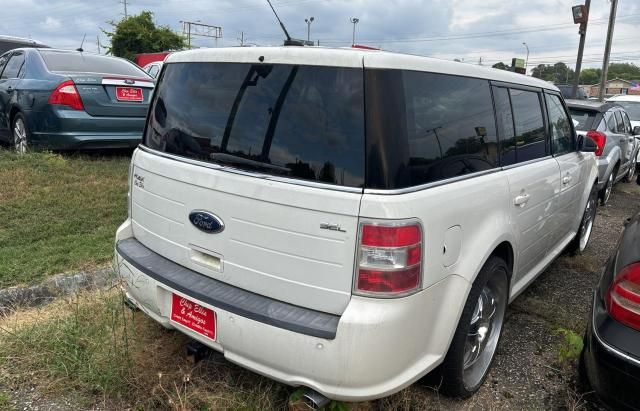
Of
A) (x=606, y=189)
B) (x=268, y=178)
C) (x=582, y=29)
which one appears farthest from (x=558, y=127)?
(x=582, y=29)

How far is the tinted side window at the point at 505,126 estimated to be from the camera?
2.78m

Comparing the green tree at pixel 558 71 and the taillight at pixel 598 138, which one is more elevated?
the green tree at pixel 558 71

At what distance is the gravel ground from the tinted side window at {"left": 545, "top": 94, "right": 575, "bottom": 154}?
1.16 metres

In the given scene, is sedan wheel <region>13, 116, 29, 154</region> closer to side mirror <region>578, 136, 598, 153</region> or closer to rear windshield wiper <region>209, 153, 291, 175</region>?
rear windshield wiper <region>209, 153, 291, 175</region>

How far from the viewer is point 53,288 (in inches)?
138

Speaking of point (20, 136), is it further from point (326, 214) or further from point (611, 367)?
point (611, 367)

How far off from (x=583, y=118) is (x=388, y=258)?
6.28m

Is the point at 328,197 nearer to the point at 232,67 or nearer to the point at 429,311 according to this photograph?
the point at 429,311

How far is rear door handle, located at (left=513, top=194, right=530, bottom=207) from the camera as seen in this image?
2750 millimetres

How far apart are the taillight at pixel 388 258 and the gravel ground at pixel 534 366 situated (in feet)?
2.70

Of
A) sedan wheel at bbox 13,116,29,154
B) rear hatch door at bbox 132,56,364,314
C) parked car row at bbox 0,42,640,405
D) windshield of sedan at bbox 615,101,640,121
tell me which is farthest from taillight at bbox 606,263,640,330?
windshield of sedan at bbox 615,101,640,121

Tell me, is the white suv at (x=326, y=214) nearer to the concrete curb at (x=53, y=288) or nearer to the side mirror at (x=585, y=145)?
the concrete curb at (x=53, y=288)

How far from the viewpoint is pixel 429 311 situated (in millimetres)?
2086

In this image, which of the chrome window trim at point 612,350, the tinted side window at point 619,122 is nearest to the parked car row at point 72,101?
the chrome window trim at point 612,350
